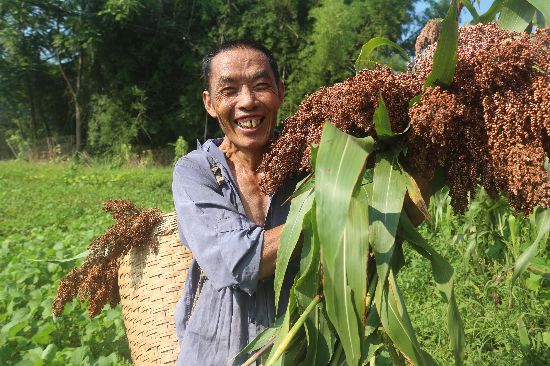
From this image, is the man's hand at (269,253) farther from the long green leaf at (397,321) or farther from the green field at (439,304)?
the green field at (439,304)

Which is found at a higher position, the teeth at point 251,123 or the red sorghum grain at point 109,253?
the teeth at point 251,123

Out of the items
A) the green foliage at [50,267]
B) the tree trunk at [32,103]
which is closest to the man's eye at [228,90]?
the green foliage at [50,267]

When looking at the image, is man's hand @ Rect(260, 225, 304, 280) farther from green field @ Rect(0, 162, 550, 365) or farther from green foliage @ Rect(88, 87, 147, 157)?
green foliage @ Rect(88, 87, 147, 157)

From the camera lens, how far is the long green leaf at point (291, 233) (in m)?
1.35

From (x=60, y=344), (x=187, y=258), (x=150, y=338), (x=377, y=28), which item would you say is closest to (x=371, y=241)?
(x=187, y=258)

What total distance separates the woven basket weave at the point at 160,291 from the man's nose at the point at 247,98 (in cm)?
56

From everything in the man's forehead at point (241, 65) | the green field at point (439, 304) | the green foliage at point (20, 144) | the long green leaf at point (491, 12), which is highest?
the long green leaf at point (491, 12)

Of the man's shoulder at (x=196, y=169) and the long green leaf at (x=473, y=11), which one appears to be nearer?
the long green leaf at (x=473, y=11)

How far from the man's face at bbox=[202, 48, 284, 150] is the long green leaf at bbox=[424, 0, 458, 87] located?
0.61m

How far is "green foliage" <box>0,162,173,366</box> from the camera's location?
10.7 feet

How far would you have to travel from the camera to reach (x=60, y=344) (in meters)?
3.82

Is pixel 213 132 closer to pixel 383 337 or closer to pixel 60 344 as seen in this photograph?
pixel 60 344

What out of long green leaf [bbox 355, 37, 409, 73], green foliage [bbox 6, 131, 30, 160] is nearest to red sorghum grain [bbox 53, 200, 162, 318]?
long green leaf [bbox 355, 37, 409, 73]

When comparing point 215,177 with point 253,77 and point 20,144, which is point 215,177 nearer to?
point 253,77
